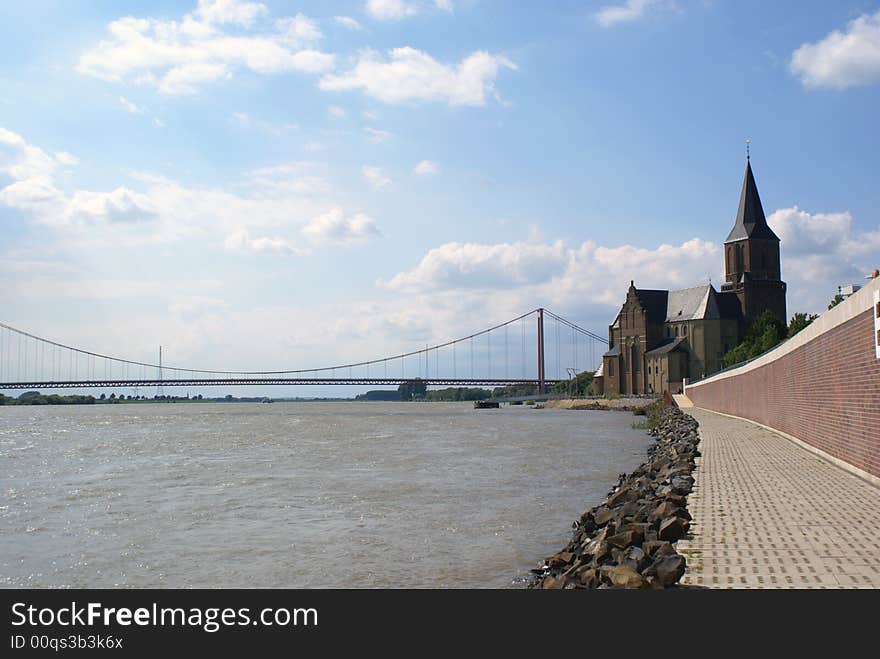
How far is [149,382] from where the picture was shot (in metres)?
98.5

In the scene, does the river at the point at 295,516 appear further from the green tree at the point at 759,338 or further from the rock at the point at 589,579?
the green tree at the point at 759,338

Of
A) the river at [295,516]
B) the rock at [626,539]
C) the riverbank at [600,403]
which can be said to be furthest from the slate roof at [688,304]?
the rock at [626,539]

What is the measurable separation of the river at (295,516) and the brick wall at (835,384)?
4.68 m

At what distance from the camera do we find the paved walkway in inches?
270

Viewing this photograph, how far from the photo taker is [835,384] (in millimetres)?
14125

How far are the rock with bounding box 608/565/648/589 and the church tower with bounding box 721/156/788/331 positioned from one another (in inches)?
3770

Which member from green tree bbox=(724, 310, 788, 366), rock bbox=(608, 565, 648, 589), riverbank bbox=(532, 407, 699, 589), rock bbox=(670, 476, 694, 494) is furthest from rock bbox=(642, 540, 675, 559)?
green tree bbox=(724, 310, 788, 366)

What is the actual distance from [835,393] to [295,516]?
389 inches

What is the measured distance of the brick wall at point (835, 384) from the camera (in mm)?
11539

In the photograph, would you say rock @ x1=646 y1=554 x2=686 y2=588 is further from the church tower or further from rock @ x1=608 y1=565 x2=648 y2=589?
the church tower

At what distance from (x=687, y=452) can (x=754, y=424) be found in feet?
38.2

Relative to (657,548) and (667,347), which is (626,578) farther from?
(667,347)

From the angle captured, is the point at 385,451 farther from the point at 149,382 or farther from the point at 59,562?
the point at 149,382
